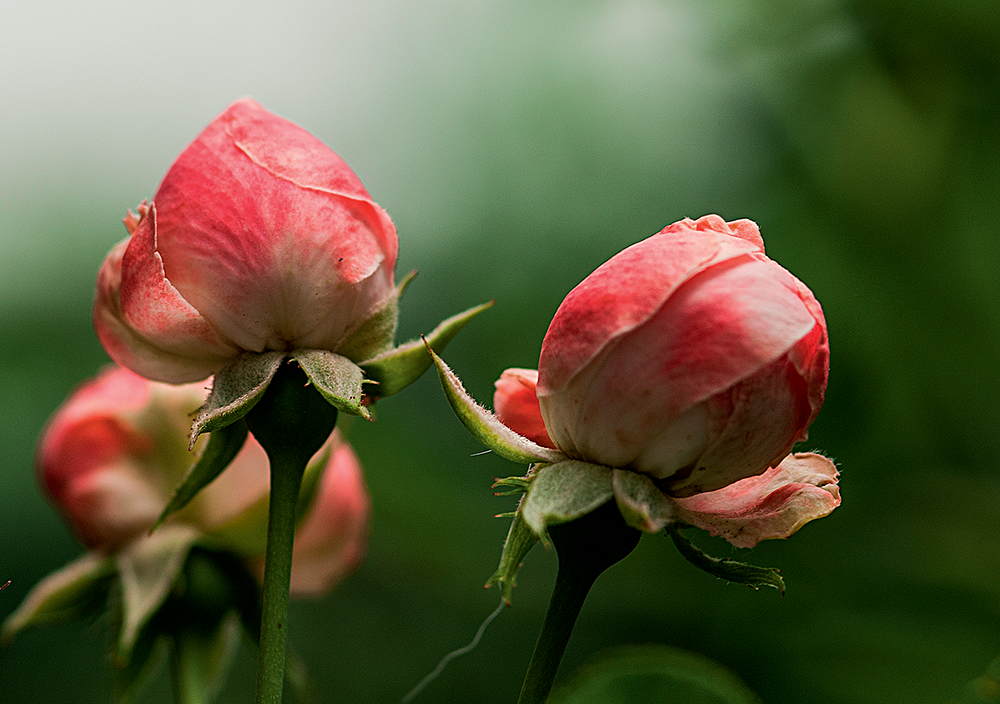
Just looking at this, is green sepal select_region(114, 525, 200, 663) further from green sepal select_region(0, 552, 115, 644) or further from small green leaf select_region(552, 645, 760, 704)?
small green leaf select_region(552, 645, 760, 704)

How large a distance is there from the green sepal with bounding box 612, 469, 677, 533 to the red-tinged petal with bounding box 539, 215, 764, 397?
8 centimetres

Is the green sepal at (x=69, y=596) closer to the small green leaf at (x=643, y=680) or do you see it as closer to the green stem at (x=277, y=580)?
the green stem at (x=277, y=580)

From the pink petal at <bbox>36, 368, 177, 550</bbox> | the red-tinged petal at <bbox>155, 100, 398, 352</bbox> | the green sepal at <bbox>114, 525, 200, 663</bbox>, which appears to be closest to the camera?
the red-tinged petal at <bbox>155, 100, 398, 352</bbox>

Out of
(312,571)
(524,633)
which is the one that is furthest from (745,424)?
(524,633)

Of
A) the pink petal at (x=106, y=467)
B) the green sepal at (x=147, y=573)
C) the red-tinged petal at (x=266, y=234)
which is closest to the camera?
the red-tinged petal at (x=266, y=234)

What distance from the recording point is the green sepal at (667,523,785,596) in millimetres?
662

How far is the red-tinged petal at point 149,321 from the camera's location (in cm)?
71

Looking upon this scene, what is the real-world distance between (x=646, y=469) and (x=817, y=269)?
1360 millimetres

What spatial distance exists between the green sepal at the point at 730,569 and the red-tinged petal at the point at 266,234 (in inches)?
12.8

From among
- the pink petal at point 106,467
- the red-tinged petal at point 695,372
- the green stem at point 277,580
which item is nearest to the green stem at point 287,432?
the green stem at point 277,580

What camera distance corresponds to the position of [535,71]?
2750 millimetres

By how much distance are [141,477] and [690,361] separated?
2.78ft

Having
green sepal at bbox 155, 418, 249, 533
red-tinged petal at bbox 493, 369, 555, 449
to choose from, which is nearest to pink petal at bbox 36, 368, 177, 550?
green sepal at bbox 155, 418, 249, 533

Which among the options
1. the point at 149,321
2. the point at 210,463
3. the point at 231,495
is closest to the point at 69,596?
the point at 231,495
